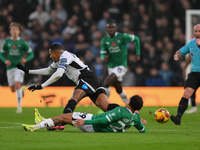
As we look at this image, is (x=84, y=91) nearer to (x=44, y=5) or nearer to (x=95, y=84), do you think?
(x=95, y=84)

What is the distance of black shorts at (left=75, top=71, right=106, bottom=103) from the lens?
9.98 m

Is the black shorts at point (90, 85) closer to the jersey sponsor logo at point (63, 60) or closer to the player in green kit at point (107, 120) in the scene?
the jersey sponsor logo at point (63, 60)

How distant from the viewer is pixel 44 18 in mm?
21484

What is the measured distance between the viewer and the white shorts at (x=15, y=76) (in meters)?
15.8

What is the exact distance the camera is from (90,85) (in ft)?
32.9

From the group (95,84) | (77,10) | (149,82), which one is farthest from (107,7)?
(95,84)

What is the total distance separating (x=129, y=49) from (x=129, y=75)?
1373 millimetres

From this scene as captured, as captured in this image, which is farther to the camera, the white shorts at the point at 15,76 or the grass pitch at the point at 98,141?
the white shorts at the point at 15,76

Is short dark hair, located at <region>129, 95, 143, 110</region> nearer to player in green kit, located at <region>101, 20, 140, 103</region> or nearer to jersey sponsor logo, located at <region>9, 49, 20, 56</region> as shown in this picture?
player in green kit, located at <region>101, 20, 140, 103</region>

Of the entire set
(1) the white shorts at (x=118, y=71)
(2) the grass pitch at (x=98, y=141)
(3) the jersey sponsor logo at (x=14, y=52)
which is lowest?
(1) the white shorts at (x=118, y=71)

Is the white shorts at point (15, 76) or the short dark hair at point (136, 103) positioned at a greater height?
the short dark hair at point (136, 103)

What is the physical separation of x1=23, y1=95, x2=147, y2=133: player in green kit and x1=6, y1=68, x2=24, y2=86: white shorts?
678 centimetres

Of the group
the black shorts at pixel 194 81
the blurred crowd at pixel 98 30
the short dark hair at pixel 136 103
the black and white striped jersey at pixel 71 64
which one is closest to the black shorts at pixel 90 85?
the black and white striped jersey at pixel 71 64

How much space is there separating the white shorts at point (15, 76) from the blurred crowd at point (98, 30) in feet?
11.7
